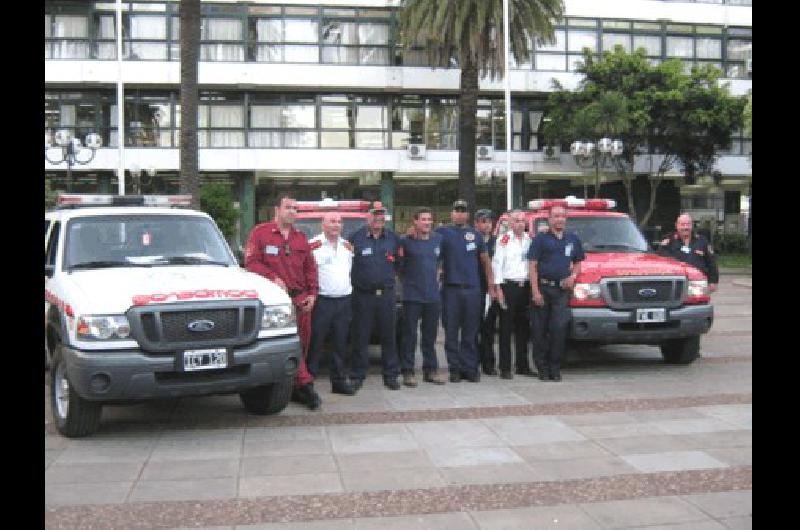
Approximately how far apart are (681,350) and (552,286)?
2.15m

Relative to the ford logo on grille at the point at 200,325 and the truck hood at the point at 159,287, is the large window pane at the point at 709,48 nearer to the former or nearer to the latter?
the truck hood at the point at 159,287

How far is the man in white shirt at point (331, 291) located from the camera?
26.7 ft

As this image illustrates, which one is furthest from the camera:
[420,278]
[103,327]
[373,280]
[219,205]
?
[219,205]

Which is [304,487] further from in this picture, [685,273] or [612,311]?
[685,273]

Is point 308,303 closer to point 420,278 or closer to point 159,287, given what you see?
point 420,278

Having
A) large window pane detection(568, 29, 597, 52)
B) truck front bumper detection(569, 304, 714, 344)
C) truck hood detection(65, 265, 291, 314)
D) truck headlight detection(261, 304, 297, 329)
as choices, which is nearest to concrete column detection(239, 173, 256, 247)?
large window pane detection(568, 29, 597, 52)

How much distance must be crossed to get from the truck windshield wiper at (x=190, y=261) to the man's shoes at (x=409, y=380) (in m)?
2.40

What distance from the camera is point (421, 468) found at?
5.88 m

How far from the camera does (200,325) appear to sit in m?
6.46

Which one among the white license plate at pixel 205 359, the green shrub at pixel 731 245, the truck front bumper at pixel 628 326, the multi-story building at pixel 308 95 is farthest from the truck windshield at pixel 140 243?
the green shrub at pixel 731 245

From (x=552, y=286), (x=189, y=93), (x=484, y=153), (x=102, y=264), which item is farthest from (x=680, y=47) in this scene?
(x=102, y=264)

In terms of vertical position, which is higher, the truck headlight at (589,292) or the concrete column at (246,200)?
the concrete column at (246,200)

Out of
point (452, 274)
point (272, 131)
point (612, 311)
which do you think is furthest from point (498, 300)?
point (272, 131)
